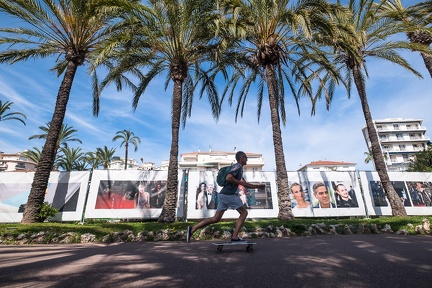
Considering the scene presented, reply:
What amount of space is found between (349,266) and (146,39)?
11.1 m

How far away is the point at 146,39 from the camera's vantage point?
10.3m

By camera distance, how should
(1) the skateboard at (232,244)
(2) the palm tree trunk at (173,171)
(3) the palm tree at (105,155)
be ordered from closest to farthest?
(1) the skateboard at (232,244) → (2) the palm tree trunk at (173,171) → (3) the palm tree at (105,155)

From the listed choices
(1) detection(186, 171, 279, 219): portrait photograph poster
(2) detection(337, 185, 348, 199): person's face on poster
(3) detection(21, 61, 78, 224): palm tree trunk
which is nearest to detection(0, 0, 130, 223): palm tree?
(3) detection(21, 61, 78, 224): palm tree trunk

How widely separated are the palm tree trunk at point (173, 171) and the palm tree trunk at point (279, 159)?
14.3 feet

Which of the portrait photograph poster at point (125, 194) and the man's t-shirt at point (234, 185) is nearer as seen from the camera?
the man's t-shirt at point (234, 185)

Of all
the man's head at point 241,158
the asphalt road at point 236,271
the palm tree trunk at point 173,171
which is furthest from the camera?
the palm tree trunk at point 173,171

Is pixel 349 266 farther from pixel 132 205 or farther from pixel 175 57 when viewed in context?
pixel 175 57

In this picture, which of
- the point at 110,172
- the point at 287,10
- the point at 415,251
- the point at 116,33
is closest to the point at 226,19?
the point at 287,10

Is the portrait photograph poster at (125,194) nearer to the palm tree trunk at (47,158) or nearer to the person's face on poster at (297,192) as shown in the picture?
the palm tree trunk at (47,158)

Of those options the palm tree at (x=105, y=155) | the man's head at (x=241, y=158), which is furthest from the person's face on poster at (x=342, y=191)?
the palm tree at (x=105, y=155)

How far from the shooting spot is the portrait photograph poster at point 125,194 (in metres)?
9.42

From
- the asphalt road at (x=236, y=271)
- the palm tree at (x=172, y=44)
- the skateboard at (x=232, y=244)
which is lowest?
the asphalt road at (x=236, y=271)

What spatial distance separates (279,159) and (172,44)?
7.36 meters

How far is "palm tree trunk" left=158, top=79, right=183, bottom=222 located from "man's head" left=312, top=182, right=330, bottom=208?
652cm
